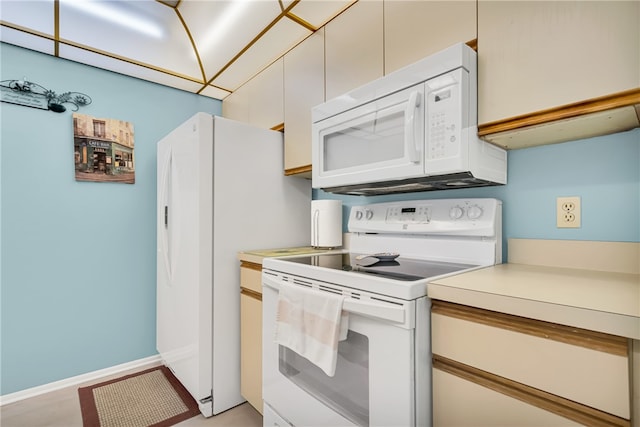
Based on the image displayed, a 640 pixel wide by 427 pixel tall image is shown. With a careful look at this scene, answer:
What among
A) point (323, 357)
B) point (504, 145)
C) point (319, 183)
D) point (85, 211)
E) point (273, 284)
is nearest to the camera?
point (323, 357)

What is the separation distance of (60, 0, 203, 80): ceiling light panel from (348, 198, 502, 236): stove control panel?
1.63 m

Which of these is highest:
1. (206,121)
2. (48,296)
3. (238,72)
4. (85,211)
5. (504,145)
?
(238,72)

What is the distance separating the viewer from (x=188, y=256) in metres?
1.77

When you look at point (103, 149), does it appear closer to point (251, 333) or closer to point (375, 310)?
point (251, 333)

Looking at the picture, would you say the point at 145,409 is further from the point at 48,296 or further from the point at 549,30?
the point at 549,30

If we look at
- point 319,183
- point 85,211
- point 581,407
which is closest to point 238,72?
point 319,183

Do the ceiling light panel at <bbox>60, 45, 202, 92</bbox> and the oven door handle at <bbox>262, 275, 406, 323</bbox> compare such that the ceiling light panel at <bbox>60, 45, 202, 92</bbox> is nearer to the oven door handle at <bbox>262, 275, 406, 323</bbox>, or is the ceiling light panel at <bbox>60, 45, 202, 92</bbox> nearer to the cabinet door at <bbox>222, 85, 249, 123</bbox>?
the cabinet door at <bbox>222, 85, 249, 123</bbox>

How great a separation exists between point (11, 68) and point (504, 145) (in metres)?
2.75

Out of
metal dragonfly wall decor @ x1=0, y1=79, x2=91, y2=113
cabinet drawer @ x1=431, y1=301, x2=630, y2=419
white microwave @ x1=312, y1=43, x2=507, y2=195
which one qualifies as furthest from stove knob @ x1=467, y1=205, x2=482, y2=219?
metal dragonfly wall decor @ x1=0, y1=79, x2=91, y2=113

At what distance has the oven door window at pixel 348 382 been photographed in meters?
1.04

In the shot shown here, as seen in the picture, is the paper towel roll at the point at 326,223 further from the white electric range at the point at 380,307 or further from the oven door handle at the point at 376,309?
the oven door handle at the point at 376,309

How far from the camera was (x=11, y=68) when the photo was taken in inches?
75.4

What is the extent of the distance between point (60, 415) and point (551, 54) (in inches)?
110

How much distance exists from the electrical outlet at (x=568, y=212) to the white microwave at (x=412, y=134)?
214 mm
